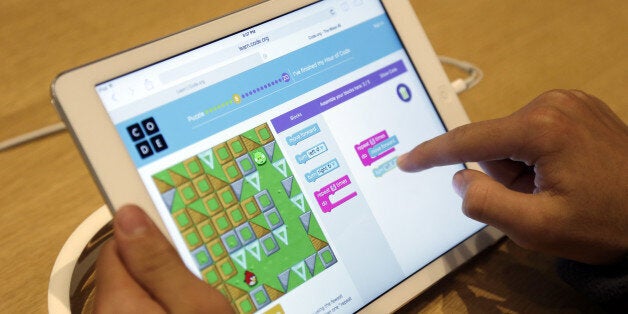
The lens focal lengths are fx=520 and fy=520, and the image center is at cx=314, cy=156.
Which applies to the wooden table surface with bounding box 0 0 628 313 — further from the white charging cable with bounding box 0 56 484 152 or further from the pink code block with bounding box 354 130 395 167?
the pink code block with bounding box 354 130 395 167

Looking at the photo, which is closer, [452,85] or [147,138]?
[147,138]

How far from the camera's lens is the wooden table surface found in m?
0.53

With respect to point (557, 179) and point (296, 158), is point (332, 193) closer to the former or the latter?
point (296, 158)

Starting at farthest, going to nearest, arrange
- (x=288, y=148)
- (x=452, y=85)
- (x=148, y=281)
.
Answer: (x=452, y=85)
(x=288, y=148)
(x=148, y=281)

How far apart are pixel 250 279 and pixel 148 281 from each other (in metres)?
0.09

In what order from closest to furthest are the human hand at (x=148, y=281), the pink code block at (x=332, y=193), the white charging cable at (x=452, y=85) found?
1. the human hand at (x=148, y=281)
2. the pink code block at (x=332, y=193)
3. the white charging cable at (x=452, y=85)

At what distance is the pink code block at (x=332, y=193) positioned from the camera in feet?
1.51

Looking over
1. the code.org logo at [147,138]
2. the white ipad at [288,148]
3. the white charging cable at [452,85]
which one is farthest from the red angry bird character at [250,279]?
the white charging cable at [452,85]

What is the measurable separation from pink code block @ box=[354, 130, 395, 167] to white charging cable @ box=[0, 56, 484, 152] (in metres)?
0.19

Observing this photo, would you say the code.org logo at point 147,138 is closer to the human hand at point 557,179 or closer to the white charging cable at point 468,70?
the human hand at point 557,179

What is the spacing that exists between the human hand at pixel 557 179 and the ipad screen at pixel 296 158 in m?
0.06

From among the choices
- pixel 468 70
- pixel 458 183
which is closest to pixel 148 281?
pixel 458 183

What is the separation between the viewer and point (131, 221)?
36cm

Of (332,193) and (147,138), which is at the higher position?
(147,138)
